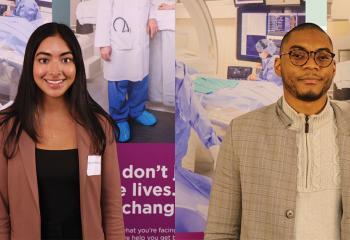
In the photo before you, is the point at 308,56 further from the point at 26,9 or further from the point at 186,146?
the point at 26,9

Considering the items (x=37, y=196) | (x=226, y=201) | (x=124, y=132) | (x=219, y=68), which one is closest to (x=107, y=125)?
(x=37, y=196)

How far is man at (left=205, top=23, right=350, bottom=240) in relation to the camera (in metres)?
1.44

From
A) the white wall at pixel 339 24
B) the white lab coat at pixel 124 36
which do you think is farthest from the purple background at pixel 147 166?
the white wall at pixel 339 24

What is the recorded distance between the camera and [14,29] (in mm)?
2875

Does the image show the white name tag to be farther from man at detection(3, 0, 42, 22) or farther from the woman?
man at detection(3, 0, 42, 22)

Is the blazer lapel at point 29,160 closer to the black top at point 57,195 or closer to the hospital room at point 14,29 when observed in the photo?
the black top at point 57,195

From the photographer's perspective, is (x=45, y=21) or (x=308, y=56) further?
(x=45, y=21)

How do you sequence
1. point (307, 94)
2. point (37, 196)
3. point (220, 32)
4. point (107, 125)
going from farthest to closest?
point (220, 32) < point (107, 125) < point (37, 196) < point (307, 94)

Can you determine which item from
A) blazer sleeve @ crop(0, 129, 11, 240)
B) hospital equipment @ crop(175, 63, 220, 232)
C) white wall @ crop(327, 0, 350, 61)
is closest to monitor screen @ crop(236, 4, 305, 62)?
white wall @ crop(327, 0, 350, 61)

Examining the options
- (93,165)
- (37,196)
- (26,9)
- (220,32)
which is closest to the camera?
(37,196)

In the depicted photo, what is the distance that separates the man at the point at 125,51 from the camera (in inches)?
113

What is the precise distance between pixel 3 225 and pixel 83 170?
0.37 metres

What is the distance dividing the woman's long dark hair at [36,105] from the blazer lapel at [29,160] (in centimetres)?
2

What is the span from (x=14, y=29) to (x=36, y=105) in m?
1.18
